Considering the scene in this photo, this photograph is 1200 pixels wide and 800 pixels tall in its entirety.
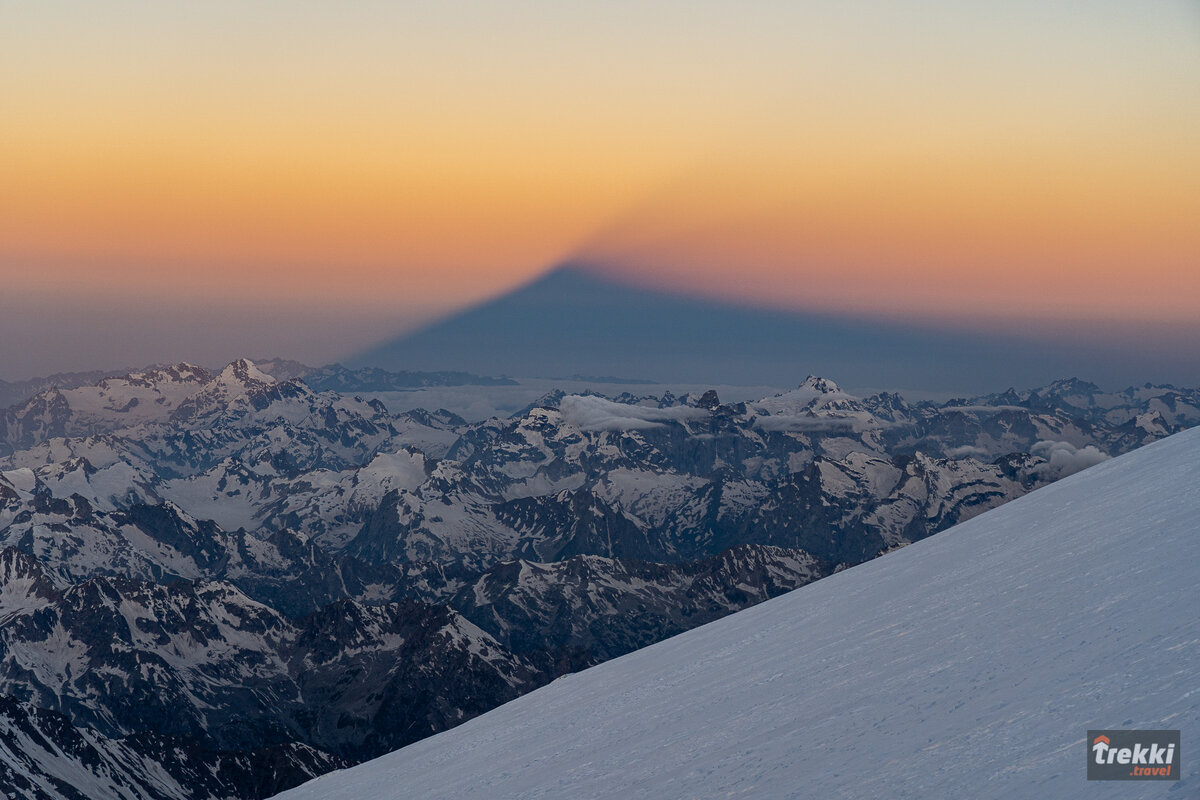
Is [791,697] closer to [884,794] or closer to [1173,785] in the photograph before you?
[884,794]

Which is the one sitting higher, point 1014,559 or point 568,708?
point 1014,559

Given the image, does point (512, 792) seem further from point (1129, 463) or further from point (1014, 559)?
point (1129, 463)

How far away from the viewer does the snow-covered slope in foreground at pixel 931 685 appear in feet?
59.0

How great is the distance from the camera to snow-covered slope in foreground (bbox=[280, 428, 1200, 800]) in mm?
17969

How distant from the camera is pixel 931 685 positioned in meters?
22.8

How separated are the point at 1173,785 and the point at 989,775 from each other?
9.84 ft

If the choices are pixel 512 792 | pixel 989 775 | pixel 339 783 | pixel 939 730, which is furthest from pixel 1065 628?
pixel 339 783

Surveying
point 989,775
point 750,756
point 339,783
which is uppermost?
point 989,775

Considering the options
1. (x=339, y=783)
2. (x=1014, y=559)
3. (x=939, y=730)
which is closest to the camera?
(x=939, y=730)

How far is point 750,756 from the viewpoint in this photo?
76.1 ft

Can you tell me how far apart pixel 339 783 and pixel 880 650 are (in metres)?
32.9

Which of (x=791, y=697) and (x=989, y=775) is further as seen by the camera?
(x=791, y=697)

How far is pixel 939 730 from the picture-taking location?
19938 mm

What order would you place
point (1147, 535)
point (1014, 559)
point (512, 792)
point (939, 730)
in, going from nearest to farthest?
1. point (939, 730)
2. point (1147, 535)
3. point (512, 792)
4. point (1014, 559)
